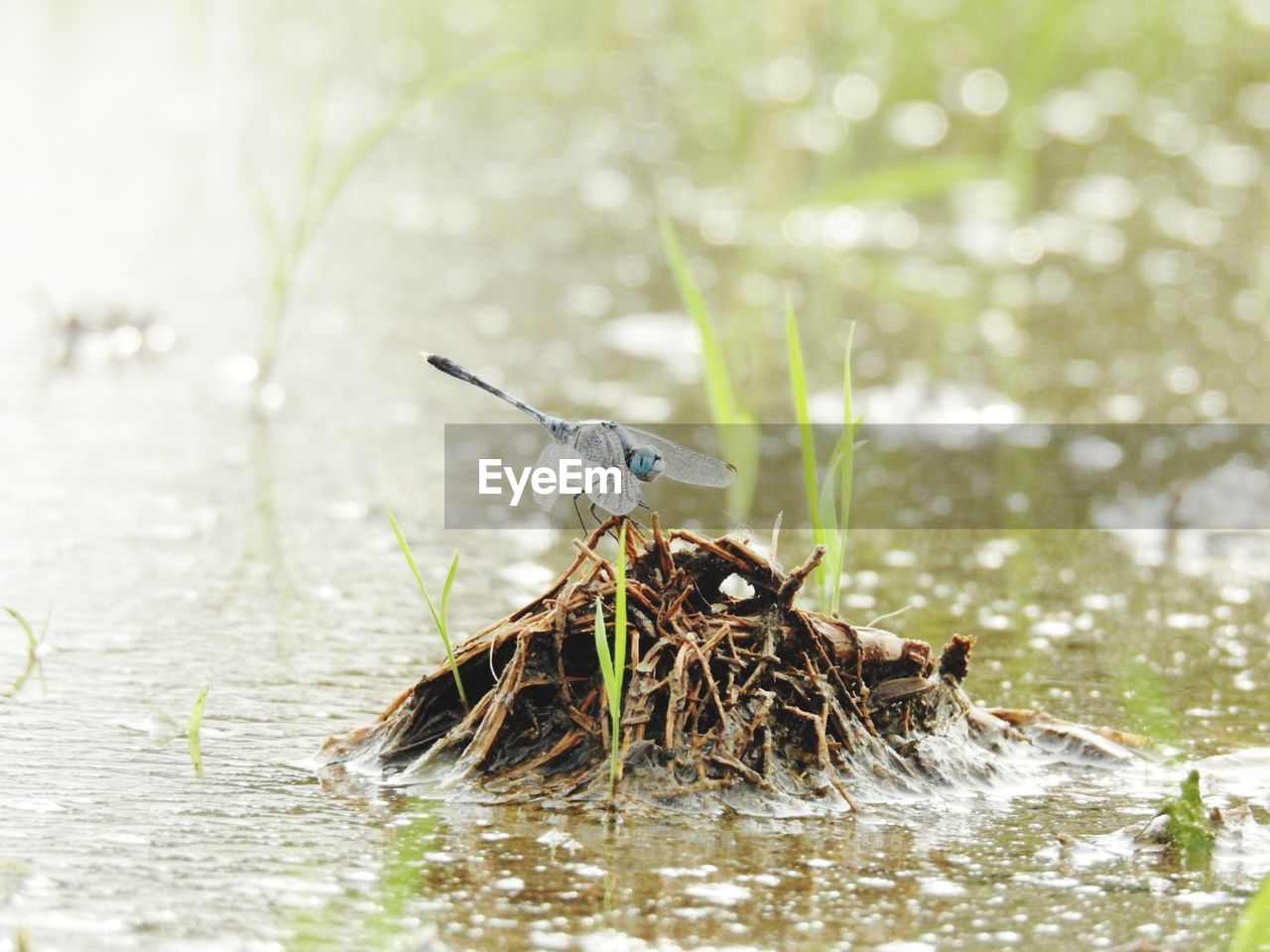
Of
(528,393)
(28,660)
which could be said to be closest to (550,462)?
(28,660)

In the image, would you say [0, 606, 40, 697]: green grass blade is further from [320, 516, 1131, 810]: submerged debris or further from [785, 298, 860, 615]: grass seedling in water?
[785, 298, 860, 615]: grass seedling in water

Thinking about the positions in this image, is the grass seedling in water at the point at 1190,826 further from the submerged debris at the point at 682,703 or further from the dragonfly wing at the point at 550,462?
the dragonfly wing at the point at 550,462

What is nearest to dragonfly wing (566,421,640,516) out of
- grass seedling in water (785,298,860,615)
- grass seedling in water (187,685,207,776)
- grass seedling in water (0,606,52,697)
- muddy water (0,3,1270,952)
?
grass seedling in water (785,298,860,615)

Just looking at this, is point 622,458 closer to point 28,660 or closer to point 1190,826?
point 1190,826

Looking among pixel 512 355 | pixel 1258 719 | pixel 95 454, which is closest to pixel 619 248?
pixel 512 355

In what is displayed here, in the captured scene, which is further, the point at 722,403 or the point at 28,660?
the point at 722,403

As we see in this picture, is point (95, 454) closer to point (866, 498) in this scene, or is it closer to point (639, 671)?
point (866, 498)
